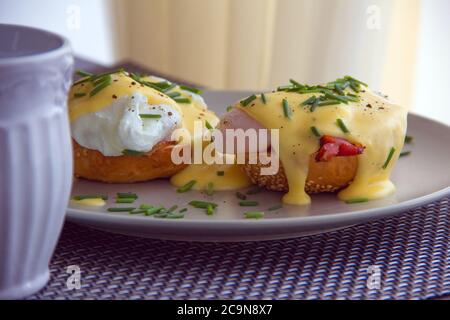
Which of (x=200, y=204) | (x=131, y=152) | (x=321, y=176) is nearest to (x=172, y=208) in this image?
(x=200, y=204)

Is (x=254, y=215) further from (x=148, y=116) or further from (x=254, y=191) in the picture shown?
(x=148, y=116)

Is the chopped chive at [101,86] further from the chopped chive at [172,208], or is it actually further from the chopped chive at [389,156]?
the chopped chive at [389,156]

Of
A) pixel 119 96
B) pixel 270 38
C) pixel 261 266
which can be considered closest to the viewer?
pixel 261 266

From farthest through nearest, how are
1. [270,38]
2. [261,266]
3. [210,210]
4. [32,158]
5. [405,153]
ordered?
[270,38], [405,153], [210,210], [261,266], [32,158]

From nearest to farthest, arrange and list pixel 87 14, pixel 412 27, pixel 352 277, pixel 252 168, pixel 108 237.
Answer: pixel 352 277
pixel 108 237
pixel 252 168
pixel 412 27
pixel 87 14

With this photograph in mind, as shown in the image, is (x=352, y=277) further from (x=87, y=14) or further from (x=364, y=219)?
(x=87, y=14)

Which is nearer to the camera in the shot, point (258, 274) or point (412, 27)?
point (258, 274)

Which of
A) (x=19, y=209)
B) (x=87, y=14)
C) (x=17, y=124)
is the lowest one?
(x=87, y=14)
